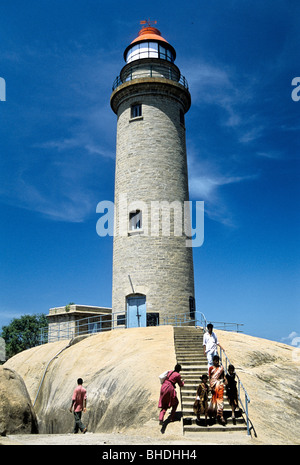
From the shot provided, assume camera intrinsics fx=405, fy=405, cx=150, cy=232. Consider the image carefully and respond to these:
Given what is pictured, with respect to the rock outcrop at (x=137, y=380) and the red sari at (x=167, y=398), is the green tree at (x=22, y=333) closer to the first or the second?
the rock outcrop at (x=137, y=380)

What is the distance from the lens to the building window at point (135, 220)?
80.2 ft

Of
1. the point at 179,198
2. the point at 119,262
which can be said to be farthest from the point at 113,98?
the point at 119,262

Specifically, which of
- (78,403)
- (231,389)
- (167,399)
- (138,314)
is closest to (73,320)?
(138,314)

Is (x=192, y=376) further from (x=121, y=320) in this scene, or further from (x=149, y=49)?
(x=149, y=49)

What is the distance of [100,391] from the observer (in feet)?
44.9

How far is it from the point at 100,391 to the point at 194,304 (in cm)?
1186

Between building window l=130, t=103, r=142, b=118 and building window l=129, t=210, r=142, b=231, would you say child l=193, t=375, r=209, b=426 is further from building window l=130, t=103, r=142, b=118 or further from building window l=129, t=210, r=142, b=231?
building window l=130, t=103, r=142, b=118

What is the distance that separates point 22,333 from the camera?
50312 mm

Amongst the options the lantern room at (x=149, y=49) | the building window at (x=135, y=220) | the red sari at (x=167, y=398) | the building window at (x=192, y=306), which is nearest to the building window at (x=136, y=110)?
the lantern room at (x=149, y=49)

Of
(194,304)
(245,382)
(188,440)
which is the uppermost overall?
(194,304)

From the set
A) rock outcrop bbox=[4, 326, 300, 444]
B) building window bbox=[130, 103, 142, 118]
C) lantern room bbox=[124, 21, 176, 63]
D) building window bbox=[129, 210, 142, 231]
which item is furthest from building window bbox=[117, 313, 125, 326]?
lantern room bbox=[124, 21, 176, 63]

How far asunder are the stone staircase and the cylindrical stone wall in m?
4.83

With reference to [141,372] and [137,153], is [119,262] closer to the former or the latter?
[137,153]
